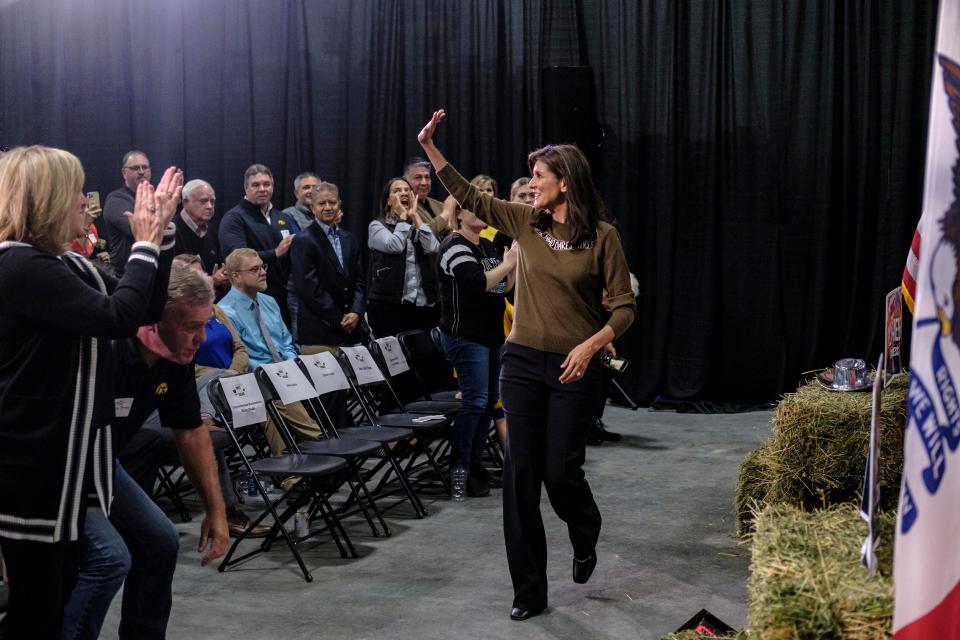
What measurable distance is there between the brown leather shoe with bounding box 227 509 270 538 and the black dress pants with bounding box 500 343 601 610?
1574 mm

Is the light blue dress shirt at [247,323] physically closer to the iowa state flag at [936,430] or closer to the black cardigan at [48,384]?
the black cardigan at [48,384]

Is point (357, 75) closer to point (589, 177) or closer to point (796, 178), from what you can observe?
point (796, 178)

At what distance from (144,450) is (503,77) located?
6.01 m

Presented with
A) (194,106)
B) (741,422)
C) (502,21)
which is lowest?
(741,422)

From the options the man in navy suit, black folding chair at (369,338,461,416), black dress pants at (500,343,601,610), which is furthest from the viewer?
the man in navy suit

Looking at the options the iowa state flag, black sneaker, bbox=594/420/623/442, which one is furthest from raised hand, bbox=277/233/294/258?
the iowa state flag

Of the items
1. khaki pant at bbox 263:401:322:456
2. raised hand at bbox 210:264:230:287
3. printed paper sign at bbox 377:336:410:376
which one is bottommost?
khaki pant at bbox 263:401:322:456

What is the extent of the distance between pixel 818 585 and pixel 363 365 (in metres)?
4.39

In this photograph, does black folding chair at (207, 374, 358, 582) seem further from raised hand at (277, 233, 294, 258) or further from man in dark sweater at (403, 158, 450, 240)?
man in dark sweater at (403, 158, 450, 240)

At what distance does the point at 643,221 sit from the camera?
9.21 meters

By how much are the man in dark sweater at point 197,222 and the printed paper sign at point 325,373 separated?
54.8 inches

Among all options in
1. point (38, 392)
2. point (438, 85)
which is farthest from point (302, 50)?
point (38, 392)

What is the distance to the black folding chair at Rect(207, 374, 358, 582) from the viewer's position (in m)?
4.65

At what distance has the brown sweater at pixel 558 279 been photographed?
392cm
